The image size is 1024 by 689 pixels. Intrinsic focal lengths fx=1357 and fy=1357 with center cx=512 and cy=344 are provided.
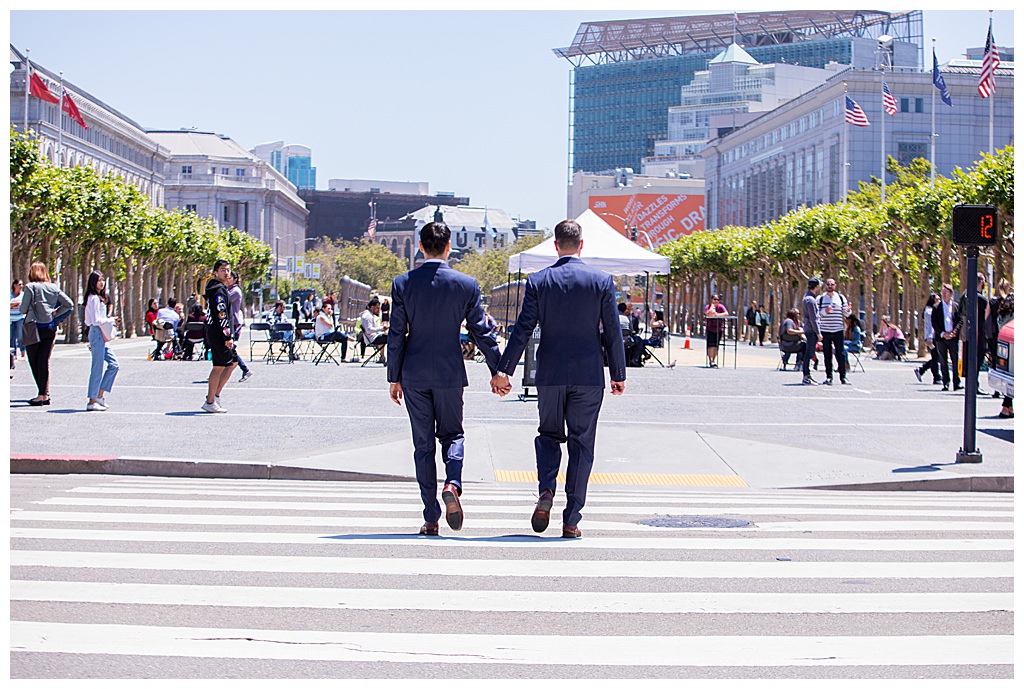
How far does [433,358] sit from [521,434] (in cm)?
687

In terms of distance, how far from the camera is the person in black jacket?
54.2 feet

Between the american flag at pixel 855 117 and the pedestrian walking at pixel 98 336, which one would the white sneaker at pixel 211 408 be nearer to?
the pedestrian walking at pixel 98 336

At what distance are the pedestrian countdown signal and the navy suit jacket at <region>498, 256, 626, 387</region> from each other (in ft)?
18.9

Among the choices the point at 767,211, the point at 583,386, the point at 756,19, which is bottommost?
the point at 583,386

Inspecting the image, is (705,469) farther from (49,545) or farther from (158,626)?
(158,626)

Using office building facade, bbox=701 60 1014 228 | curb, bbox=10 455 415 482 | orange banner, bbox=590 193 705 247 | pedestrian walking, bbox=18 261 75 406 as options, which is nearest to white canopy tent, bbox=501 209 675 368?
pedestrian walking, bbox=18 261 75 406

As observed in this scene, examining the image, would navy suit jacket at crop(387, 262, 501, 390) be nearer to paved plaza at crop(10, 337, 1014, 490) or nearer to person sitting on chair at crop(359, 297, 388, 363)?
paved plaza at crop(10, 337, 1014, 490)

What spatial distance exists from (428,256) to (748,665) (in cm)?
384

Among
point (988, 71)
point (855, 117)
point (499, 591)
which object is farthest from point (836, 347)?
point (855, 117)

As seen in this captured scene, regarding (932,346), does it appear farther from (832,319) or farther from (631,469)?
(631,469)

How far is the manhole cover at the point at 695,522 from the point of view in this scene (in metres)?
8.87

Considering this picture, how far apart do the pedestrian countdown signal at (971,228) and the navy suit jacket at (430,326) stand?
617cm

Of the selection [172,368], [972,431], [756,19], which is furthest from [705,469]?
[756,19]

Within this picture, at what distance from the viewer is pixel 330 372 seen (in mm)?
27531
